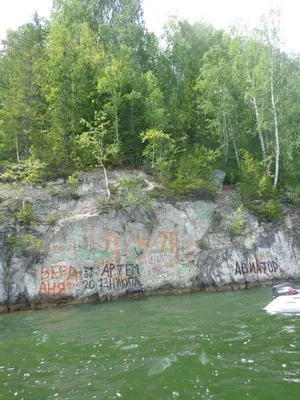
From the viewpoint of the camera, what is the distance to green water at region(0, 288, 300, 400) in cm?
495

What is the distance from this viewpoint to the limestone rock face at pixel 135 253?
14.7 m

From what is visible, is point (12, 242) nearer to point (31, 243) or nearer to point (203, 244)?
point (31, 243)

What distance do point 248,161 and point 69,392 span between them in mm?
18885

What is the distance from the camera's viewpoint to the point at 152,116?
2280 cm

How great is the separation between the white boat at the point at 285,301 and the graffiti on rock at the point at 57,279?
8887 millimetres

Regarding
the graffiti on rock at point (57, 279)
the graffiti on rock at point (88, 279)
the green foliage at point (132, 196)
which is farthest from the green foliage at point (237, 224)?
the graffiti on rock at point (57, 279)

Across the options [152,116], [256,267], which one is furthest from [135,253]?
[152,116]

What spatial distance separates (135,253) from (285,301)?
320 inches

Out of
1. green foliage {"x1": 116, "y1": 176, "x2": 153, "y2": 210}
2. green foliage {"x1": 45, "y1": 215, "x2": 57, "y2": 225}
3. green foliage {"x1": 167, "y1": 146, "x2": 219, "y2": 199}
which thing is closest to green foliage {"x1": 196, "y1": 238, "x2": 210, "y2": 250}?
green foliage {"x1": 167, "y1": 146, "x2": 219, "y2": 199}

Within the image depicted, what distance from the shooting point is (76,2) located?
31.0m

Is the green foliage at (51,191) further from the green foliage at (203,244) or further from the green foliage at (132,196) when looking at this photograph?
the green foliage at (203,244)

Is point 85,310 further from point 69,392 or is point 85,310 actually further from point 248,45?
point 248,45

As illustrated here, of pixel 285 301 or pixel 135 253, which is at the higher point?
pixel 135 253

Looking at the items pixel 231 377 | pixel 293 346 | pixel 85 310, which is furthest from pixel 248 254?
pixel 231 377
